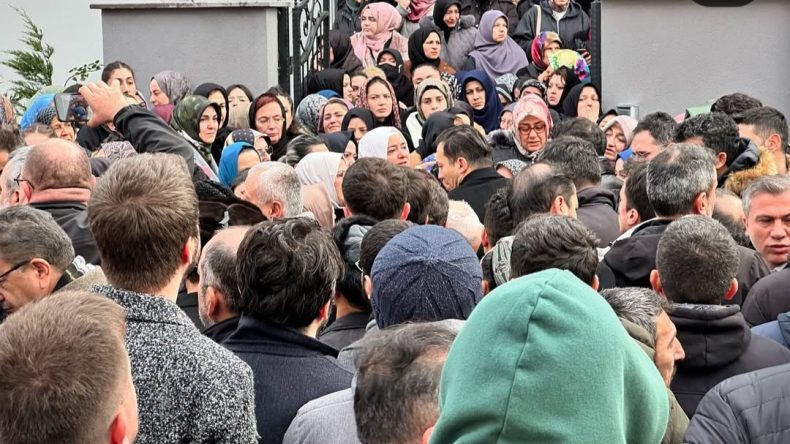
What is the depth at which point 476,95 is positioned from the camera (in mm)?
10891

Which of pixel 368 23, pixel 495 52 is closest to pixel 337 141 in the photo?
pixel 495 52

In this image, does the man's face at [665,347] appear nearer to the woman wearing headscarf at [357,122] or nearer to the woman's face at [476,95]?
the woman wearing headscarf at [357,122]

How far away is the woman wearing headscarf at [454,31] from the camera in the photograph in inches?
531

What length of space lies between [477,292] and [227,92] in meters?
6.92

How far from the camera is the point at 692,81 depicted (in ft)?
32.6

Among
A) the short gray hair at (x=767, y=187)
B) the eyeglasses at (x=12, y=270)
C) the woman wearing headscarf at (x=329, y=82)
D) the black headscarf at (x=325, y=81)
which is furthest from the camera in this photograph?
the black headscarf at (x=325, y=81)

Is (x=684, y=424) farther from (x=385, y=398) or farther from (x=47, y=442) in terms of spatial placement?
(x=47, y=442)

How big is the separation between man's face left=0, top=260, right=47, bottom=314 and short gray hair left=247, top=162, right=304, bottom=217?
154 cm

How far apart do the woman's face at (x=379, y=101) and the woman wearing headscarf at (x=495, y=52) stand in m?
3.22

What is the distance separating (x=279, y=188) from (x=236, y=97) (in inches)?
189

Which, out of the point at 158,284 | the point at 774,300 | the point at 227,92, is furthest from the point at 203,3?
the point at 158,284

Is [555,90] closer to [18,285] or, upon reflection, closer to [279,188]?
[279,188]

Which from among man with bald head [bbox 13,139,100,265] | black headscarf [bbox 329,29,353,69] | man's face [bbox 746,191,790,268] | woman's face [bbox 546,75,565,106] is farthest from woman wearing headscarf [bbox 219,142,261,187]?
black headscarf [bbox 329,29,353,69]

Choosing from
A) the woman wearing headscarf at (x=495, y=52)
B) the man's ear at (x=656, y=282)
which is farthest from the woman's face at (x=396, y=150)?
the woman wearing headscarf at (x=495, y=52)
